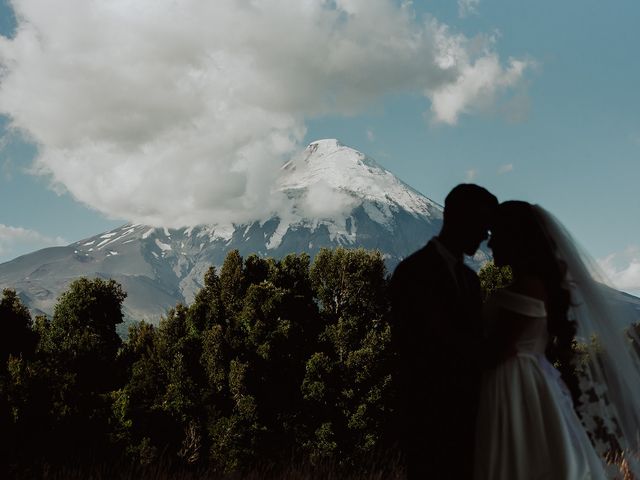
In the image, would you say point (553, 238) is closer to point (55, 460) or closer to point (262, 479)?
point (262, 479)

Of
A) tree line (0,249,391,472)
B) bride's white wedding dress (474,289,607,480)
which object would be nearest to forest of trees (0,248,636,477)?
tree line (0,249,391,472)

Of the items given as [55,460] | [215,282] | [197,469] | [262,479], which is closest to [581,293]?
[262,479]

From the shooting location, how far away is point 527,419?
191 inches

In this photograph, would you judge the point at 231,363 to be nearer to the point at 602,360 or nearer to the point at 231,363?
the point at 231,363

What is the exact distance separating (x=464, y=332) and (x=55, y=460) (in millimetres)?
5370

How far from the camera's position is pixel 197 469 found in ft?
26.2

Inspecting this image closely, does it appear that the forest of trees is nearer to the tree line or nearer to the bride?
the tree line

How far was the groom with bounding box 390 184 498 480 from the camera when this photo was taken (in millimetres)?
4410

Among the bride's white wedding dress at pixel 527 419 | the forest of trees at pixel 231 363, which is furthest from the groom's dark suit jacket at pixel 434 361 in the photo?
the forest of trees at pixel 231 363

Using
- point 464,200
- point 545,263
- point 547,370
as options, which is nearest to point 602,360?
point 547,370

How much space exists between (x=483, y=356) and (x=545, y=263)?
2.97 ft

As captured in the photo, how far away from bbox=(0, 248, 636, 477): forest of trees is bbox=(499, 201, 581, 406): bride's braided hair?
30004 millimetres

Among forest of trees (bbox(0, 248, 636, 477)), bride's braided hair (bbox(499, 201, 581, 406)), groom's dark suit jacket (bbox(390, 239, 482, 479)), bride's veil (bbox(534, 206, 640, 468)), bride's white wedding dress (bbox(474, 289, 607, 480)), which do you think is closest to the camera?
groom's dark suit jacket (bbox(390, 239, 482, 479))

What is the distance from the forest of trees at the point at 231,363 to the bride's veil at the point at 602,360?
96.0ft
